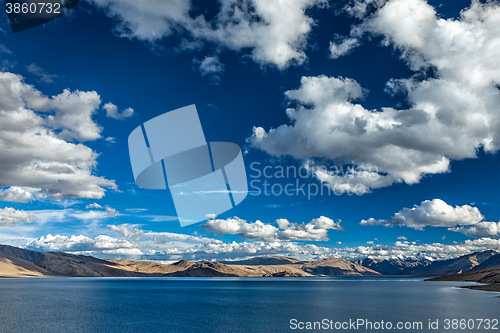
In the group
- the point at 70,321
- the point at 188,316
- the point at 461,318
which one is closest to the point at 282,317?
the point at 188,316

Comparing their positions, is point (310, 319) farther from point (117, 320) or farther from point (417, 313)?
point (117, 320)

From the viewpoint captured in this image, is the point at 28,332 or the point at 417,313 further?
the point at 417,313

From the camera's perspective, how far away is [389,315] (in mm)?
74500

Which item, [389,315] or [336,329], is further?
[389,315]

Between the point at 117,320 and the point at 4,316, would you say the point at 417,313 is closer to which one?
the point at 117,320

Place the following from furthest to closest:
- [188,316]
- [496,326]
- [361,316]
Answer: [188,316] < [361,316] < [496,326]

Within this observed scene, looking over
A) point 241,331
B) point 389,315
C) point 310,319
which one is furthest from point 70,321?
point 389,315

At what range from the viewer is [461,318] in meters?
66.7

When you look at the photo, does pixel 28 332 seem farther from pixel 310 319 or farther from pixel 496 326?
pixel 496 326

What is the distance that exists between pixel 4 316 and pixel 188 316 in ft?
133

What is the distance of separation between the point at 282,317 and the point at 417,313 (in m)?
31.5

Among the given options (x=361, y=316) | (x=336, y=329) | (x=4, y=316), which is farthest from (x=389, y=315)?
(x=4, y=316)

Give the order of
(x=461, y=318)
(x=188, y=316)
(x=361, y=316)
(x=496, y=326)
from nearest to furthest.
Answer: (x=496, y=326) < (x=461, y=318) < (x=361, y=316) < (x=188, y=316)

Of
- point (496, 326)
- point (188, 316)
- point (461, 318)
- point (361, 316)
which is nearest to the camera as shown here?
point (496, 326)
